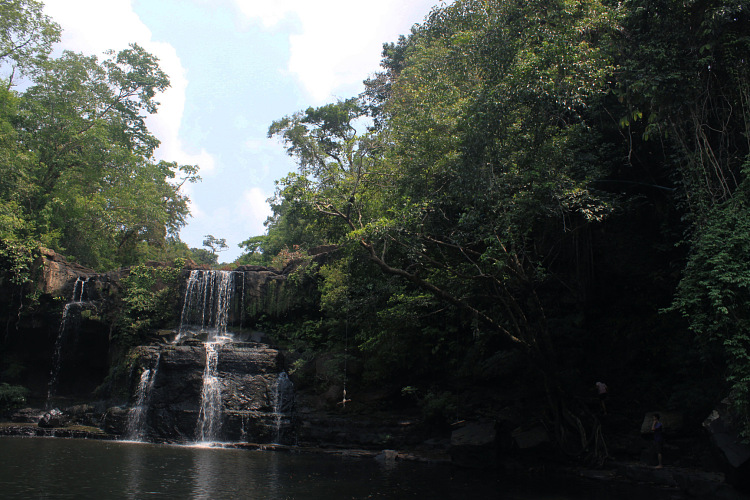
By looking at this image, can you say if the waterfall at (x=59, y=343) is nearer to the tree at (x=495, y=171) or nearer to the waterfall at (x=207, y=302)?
the waterfall at (x=207, y=302)

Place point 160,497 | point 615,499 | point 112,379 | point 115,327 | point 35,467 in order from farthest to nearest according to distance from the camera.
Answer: point 115,327 < point 112,379 < point 35,467 < point 615,499 < point 160,497

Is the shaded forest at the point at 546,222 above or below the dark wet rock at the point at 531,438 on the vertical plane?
above

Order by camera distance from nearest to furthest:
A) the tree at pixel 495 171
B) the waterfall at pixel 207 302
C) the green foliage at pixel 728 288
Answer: the green foliage at pixel 728 288 < the tree at pixel 495 171 < the waterfall at pixel 207 302

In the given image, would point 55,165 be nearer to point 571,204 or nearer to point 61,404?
point 61,404

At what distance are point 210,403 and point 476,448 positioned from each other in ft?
28.2

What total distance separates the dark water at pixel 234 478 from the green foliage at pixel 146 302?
6548mm

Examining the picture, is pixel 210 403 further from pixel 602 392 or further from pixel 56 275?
pixel 602 392

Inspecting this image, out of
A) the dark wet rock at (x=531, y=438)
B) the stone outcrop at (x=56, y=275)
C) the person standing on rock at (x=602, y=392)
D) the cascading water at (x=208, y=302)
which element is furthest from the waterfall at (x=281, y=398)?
the stone outcrop at (x=56, y=275)

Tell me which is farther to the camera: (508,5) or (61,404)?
(61,404)

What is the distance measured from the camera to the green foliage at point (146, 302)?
19.4m

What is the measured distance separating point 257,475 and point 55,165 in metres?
20.4

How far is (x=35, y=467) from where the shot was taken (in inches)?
380

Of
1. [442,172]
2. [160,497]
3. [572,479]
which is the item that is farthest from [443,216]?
[160,497]

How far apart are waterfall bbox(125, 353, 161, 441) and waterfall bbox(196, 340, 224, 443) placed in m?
1.63
